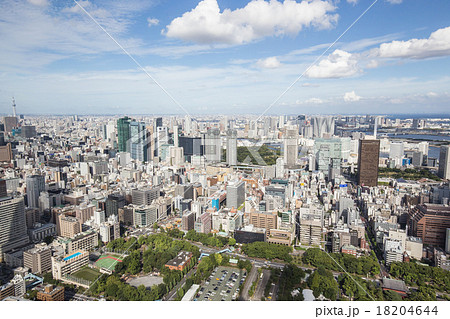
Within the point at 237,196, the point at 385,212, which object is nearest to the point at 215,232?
the point at 237,196

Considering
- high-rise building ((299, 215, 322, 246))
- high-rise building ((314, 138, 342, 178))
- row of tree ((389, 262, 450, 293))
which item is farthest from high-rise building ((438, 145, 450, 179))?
row of tree ((389, 262, 450, 293))

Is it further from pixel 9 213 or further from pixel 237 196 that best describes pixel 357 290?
pixel 9 213

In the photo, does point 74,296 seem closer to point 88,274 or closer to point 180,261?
point 88,274

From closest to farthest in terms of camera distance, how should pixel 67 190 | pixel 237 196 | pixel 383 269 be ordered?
pixel 383 269
pixel 237 196
pixel 67 190

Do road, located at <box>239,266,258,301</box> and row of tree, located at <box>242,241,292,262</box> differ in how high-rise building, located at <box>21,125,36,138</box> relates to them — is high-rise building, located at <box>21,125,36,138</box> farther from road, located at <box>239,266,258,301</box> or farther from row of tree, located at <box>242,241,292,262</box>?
road, located at <box>239,266,258,301</box>

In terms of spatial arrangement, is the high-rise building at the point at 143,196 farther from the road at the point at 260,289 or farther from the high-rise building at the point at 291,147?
the road at the point at 260,289
